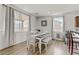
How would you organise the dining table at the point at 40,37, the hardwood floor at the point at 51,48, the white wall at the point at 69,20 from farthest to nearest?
the white wall at the point at 69,20 < the dining table at the point at 40,37 < the hardwood floor at the point at 51,48

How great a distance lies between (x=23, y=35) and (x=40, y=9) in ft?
3.41

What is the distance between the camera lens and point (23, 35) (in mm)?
3262

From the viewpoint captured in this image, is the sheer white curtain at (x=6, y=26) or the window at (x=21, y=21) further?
the sheer white curtain at (x=6, y=26)

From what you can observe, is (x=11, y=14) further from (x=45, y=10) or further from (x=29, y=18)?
(x=45, y=10)

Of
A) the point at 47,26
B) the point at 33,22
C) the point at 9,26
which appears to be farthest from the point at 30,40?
the point at 9,26

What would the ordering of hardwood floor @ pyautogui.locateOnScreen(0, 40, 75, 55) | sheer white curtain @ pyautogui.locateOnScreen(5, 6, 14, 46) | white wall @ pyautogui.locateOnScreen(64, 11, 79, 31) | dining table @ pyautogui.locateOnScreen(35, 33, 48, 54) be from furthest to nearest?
sheer white curtain @ pyautogui.locateOnScreen(5, 6, 14, 46), white wall @ pyautogui.locateOnScreen(64, 11, 79, 31), dining table @ pyautogui.locateOnScreen(35, 33, 48, 54), hardwood floor @ pyautogui.locateOnScreen(0, 40, 75, 55)

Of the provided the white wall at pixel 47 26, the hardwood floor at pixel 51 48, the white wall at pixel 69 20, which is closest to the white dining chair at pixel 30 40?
the hardwood floor at pixel 51 48

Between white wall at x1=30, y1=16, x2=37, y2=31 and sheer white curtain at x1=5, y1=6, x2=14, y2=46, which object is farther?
sheer white curtain at x1=5, y1=6, x2=14, y2=46

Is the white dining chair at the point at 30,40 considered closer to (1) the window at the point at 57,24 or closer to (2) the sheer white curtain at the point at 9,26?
(2) the sheer white curtain at the point at 9,26

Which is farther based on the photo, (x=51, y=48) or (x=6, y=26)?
(x=6, y=26)

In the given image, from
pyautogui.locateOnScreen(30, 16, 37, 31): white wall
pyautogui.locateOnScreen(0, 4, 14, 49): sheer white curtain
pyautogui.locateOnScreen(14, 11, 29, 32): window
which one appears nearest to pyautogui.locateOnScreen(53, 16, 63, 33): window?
pyautogui.locateOnScreen(30, 16, 37, 31): white wall

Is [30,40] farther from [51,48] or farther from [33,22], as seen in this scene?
[51,48]

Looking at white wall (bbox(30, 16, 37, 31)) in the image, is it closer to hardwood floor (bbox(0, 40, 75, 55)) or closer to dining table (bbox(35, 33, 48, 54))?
dining table (bbox(35, 33, 48, 54))

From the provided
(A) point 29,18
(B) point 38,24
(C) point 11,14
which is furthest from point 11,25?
(B) point 38,24
